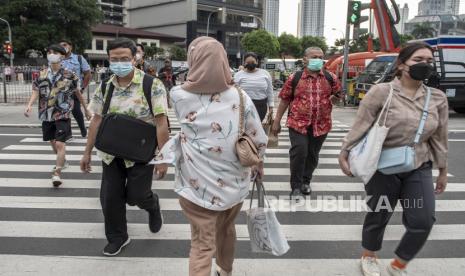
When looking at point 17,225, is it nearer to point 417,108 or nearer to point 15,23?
point 417,108

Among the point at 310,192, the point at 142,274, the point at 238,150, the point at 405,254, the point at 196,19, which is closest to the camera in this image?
the point at 238,150

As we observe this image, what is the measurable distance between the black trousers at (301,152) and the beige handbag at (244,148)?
250 cm

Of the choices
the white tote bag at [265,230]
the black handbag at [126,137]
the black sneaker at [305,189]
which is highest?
the black handbag at [126,137]

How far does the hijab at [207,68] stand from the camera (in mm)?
2713

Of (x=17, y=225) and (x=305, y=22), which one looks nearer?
(x=17, y=225)

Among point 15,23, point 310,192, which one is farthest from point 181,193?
point 15,23

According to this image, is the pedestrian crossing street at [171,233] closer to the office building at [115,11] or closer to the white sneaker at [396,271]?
the white sneaker at [396,271]

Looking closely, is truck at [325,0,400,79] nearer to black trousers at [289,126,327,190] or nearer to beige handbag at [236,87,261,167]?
black trousers at [289,126,327,190]

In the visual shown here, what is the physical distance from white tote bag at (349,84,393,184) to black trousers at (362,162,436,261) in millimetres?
172

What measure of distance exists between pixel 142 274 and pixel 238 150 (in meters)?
1.42

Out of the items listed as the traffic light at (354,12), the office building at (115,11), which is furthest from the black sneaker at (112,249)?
the office building at (115,11)

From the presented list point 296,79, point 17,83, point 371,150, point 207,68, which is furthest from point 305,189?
point 17,83

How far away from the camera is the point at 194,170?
2.89 m

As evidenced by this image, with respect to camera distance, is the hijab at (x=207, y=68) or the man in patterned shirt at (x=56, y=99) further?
the man in patterned shirt at (x=56, y=99)
